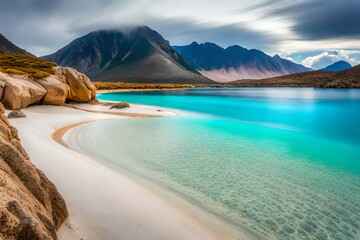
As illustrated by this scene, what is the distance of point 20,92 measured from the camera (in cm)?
2416

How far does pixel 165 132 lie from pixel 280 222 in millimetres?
13993

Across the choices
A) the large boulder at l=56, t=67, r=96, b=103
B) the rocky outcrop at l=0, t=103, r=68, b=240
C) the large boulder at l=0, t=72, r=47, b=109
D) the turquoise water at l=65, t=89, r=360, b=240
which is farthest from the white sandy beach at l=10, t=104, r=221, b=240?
the large boulder at l=56, t=67, r=96, b=103

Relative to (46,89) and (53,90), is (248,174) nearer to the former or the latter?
(46,89)

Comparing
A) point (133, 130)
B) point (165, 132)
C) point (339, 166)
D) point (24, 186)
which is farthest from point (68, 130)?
point (339, 166)

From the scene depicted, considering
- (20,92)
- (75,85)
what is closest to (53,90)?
(75,85)

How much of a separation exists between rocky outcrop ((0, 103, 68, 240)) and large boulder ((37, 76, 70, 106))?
1041 inches

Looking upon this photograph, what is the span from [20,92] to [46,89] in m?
5.07

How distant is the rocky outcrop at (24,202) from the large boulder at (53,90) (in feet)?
86.8

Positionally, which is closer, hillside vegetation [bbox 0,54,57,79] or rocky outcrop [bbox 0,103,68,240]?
rocky outcrop [bbox 0,103,68,240]

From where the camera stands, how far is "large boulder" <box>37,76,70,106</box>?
29391 mm

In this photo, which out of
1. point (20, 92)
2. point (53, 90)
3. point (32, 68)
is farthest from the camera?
point (32, 68)

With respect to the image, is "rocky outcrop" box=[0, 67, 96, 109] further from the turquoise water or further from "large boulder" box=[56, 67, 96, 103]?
the turquoise water

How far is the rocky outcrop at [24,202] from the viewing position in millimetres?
3424

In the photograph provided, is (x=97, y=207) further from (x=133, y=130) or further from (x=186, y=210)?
(x=133, y=130)
